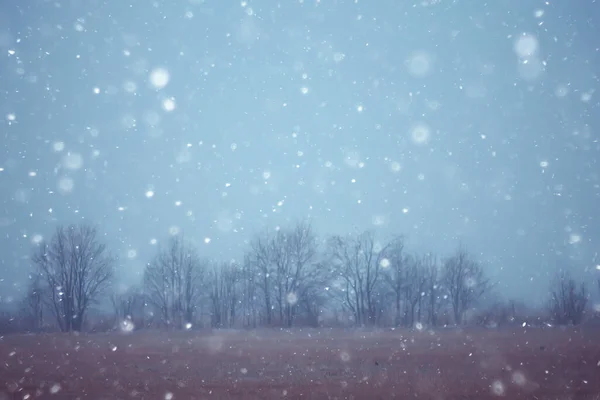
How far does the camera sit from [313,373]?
56.9ft

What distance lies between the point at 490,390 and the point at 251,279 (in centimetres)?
5796

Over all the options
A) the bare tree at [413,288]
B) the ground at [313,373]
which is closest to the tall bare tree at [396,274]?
the bare tree at [413,288]

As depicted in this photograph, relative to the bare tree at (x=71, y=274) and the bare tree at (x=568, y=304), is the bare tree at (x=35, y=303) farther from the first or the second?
the bare tree at (x=568, y=304)

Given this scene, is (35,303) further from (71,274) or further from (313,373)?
(313,373)

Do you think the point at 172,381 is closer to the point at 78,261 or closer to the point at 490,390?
the point at 490,390

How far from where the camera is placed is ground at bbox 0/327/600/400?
45.0 feet

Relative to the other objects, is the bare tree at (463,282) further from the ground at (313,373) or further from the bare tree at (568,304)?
the ground at (313,373)

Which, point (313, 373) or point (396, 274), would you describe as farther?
point (396, 274)

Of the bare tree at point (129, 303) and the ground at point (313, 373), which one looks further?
the bare tree at point (129, 303)

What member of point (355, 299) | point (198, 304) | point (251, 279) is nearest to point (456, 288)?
point (355, 299)

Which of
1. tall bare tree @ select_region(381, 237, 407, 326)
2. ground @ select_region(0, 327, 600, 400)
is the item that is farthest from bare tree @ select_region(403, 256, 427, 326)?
ground @ select_region(0, 327, 600, 400)

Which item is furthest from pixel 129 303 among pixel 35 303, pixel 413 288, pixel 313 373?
pixel 313 373

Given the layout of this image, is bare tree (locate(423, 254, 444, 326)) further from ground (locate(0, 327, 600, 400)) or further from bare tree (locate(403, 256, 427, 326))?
ground (locate(0, 327, 600, 400))

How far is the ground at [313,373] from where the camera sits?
13711 millimetres
